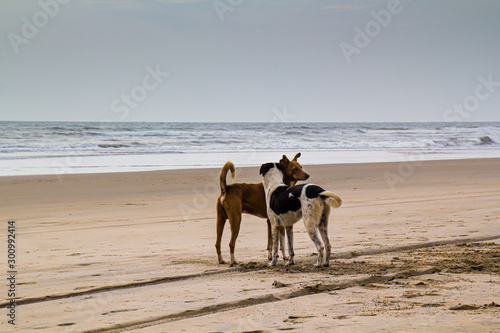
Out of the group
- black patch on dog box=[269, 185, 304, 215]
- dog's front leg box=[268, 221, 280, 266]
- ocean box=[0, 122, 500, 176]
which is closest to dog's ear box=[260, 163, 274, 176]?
black patch on dog box=[269, 185, 304, 215]

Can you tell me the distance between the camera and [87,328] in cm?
437

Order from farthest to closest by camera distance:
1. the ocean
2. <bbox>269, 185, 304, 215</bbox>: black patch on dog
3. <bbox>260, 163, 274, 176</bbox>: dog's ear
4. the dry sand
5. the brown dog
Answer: the ocean
<bbox>260, 163, 274, 176</bbox>: dog's ear
the brown dog
<bbox>269, 185, 304, 215</bbox>: black patch on dog
the dry sand

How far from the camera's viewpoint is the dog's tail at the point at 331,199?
6.14m

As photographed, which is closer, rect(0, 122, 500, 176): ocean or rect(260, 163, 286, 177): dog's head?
rect(260, 163, 286, 177): dog's head

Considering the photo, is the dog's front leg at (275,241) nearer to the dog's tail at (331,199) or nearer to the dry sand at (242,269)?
the dry sand at (242,269)

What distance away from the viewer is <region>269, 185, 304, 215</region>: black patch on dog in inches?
256

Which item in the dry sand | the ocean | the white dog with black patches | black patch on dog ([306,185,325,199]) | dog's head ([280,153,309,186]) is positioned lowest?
the dry sand

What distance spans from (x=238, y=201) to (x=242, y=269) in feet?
3.03

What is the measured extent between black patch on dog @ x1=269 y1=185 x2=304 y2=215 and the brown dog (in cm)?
47

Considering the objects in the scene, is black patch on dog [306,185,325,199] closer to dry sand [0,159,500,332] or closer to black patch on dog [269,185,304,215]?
black patch on dog [269,185,304,215]

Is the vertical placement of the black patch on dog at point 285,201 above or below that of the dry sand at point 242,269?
above

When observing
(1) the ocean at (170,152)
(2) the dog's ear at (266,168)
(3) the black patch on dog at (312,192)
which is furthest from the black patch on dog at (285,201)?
(1) the ocean at (170,152)

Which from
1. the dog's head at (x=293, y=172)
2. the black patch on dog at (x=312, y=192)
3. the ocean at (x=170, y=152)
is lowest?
the black patch on dog at (x=312, y=192)

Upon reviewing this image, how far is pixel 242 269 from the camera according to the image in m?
6.53
